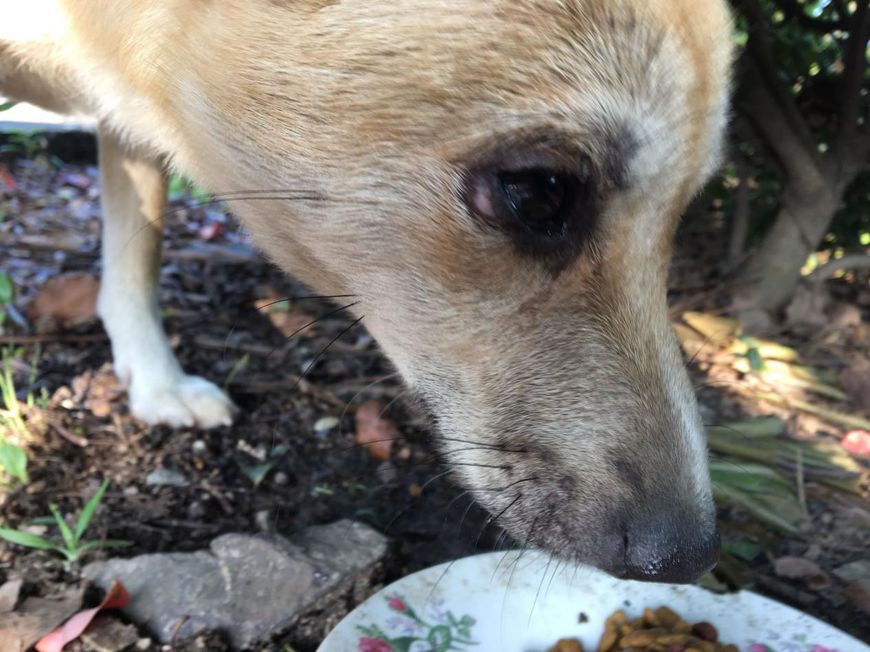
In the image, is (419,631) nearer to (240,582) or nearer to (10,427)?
(240,582)

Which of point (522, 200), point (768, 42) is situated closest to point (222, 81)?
point (522, 200)

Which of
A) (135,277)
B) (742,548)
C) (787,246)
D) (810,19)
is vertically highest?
(810,19)

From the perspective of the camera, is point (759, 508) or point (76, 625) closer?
point (76, 625)

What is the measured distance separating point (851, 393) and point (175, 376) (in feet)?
8.70

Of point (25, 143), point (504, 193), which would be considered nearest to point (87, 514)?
point (504, 193)

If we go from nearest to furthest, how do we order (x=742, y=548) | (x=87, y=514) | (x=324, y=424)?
(x=87, y=514), (x=742, y=548), (x=324, y=424)

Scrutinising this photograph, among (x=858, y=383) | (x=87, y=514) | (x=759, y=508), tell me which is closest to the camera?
(x=87, y=514)

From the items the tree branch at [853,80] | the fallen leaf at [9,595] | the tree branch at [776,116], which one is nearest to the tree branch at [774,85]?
the tree branch at [776,116]

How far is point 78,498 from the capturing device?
2.27m

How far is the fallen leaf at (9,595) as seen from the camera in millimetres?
1793

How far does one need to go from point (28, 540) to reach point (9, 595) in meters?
0.18

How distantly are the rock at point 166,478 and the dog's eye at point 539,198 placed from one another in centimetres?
149

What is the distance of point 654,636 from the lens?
1720mm

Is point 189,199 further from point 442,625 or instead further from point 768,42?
point 442,625
